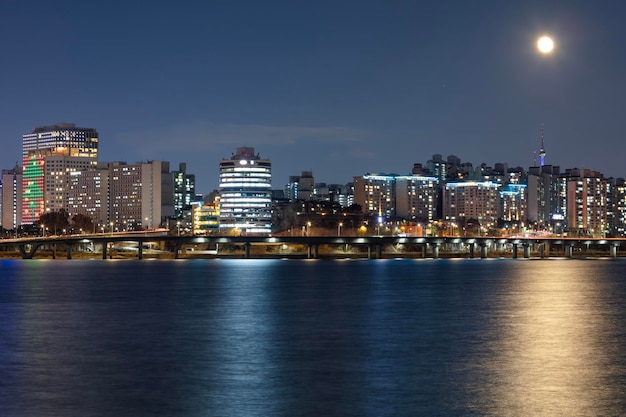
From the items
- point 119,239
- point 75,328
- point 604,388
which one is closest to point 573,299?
point 75,328

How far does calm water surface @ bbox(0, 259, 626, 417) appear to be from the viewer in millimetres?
29891

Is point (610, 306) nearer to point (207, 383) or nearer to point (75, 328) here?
point (75, 328)

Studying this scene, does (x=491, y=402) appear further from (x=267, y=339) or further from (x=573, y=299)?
(x=573, y=299)

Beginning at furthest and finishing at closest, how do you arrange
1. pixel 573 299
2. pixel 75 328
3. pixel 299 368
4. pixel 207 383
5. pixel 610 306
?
pixel 573 299
pixel 610 306
pixel 75 328
pixel 299 368
pixel 207 383

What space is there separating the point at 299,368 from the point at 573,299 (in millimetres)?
45788

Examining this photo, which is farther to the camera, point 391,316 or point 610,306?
point 610,306

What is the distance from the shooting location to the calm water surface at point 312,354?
98.1ft

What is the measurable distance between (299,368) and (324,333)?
13678 mm

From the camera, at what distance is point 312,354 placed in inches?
1667

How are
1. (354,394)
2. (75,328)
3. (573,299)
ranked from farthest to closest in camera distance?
(573,299) < (75,328) < (354,394)

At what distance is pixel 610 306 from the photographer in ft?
235

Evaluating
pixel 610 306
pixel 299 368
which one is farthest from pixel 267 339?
pixel 610 306

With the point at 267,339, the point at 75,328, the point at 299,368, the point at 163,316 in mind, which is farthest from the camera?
the point at 163,316

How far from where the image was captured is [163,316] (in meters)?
62.6
